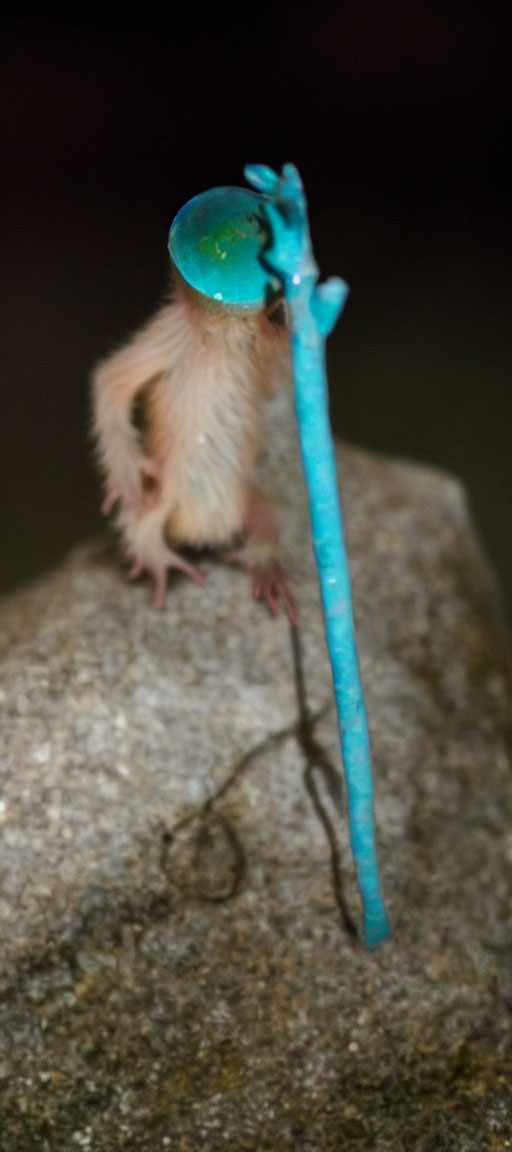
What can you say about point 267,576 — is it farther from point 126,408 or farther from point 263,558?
point 126,408

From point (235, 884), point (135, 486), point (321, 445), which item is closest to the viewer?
point (321, 445)

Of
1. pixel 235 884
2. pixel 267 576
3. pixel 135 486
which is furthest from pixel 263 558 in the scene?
pixel 235 884

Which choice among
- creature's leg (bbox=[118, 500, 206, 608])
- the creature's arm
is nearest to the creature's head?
the creature's arm

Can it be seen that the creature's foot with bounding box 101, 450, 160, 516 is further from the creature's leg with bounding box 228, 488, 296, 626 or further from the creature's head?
the creature's head

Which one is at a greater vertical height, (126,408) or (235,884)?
(126,408)

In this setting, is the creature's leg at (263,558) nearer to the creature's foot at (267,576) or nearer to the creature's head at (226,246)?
the creature's foot at (267,576)

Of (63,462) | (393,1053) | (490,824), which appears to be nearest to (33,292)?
(63,462)
